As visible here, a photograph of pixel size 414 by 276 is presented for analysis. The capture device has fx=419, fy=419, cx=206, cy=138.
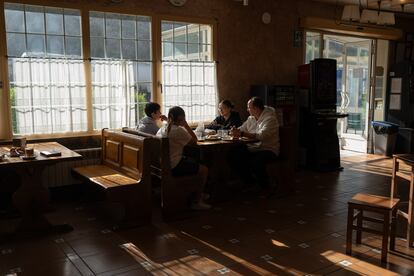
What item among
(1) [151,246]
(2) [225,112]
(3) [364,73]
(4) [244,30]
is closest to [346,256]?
(1) [151,246]

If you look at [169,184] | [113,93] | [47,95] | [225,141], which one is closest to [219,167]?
[225,141]

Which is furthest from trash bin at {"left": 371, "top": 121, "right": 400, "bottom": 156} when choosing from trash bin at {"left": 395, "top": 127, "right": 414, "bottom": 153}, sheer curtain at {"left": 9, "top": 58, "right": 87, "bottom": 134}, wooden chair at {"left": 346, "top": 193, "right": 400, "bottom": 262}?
sheer curtain at {"left": 9, "top": 58, "right": 87, "bottom": 134}

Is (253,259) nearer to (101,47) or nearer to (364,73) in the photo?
(101,47)

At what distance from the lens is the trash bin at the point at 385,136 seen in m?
7.86

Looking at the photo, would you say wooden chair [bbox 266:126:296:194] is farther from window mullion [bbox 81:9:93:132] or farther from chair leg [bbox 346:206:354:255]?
window mullion [bbox 81:9:93:132]

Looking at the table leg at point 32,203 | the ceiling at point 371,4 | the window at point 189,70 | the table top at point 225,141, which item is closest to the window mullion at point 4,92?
the table leg at point 32,203

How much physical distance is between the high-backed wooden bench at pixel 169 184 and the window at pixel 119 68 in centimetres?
107

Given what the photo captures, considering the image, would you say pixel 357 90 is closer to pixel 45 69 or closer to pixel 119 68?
pixel 119 68

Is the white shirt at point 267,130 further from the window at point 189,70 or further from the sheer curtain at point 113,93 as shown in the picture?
the sheer curtain at point 113,93

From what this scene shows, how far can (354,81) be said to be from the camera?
8727mm

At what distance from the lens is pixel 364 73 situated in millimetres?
8531

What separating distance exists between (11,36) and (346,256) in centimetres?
412

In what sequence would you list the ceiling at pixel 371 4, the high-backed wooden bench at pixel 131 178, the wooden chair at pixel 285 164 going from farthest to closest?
the ceiling at pixel 371 4
the wooden chair at pixel 285 164
the high-backed wooden bench at pixel 131 178

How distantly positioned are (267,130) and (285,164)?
1.80ft
